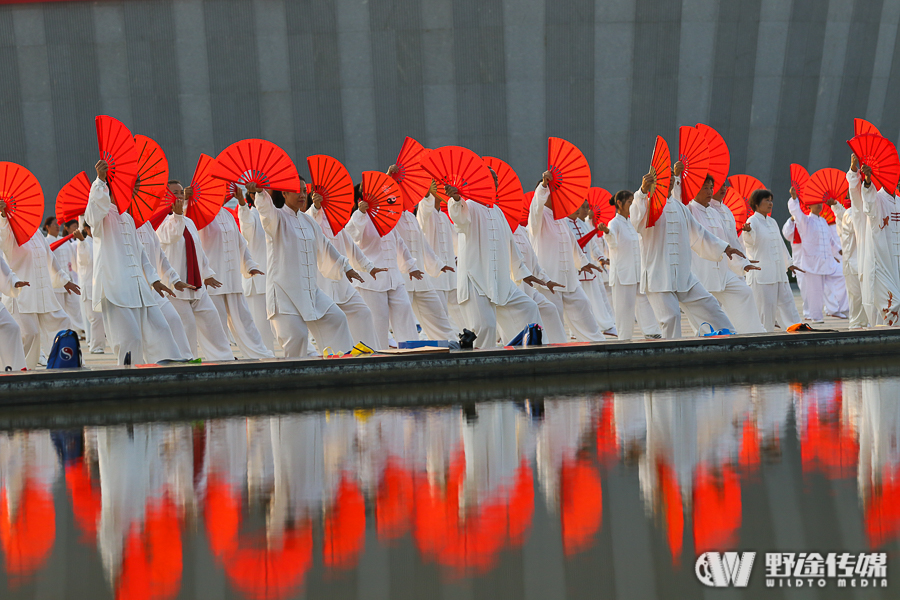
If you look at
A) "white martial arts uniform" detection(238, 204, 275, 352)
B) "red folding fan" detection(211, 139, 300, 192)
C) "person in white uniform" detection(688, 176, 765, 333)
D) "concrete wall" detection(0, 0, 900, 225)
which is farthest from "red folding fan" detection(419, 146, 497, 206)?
"concrete wall" detection(0, 0, 900, 225)

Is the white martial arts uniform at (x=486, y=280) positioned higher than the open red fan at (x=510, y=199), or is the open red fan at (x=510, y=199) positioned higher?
the open red fan at (x=510, y=199)

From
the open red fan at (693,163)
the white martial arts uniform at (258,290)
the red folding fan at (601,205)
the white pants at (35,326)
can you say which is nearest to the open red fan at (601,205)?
the red folding fan at (601,205)

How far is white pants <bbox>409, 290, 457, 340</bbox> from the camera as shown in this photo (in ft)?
37.1

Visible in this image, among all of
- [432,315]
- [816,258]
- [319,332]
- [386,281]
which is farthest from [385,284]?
[816,258]

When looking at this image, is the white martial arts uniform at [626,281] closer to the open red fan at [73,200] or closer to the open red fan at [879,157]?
the open red fan at [879,157]

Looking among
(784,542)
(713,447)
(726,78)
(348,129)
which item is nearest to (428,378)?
(713,447)

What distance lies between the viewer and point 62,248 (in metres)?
14.6

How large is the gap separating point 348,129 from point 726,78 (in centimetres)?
809

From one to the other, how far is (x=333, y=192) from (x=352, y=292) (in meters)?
1.02

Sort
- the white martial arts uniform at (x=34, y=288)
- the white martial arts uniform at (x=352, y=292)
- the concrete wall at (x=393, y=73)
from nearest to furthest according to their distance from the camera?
1. the white martial arts uniform at (x=352, y=292)
2. the white martial arts uniform at (x=34, y=288)
3. the concrete wall at (x=393, y=73)

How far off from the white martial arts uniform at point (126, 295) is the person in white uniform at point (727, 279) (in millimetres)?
4893

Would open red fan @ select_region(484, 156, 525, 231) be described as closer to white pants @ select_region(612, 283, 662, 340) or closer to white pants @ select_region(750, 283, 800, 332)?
white pants @ select_region(612, 283, 662, 340)

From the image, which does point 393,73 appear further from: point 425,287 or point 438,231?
point 425,287

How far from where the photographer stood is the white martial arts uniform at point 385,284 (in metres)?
11.1
